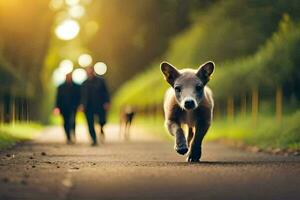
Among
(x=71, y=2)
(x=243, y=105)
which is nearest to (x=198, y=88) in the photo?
(x=243, y=105)

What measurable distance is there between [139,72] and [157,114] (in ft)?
87.9

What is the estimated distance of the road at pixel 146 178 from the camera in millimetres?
11258

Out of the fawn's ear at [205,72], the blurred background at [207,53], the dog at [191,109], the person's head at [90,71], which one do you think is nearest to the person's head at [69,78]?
the person's head at [90,71]

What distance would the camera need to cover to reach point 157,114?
50.6 meters

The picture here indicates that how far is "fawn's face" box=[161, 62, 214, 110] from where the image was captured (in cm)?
1641

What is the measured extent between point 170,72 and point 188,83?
544 mm

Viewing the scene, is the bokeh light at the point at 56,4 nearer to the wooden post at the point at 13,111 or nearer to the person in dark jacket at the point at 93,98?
the wooden post at the point at 13,111

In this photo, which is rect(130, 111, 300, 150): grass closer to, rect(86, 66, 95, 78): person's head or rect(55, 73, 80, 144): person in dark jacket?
rect(86, 66, 95, 78): person's head

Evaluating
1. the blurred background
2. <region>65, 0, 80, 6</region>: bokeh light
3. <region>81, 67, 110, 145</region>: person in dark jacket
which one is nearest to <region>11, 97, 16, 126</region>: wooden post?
the blurred background

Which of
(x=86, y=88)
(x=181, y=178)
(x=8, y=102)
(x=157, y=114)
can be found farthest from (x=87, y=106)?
(x=157, y=114)

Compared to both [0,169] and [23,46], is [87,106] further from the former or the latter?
[23,46]

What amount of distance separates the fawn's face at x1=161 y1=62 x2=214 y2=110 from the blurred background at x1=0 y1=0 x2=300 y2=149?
19.9 feet

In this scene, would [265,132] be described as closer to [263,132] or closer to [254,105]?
[263,132]

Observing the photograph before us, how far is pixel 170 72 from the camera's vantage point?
17250 mm
